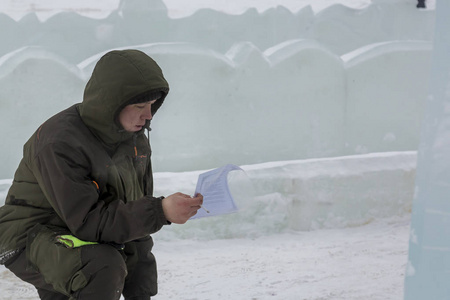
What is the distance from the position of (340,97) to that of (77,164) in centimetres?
280

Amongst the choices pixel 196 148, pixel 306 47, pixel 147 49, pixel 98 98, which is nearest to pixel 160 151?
pixel 196 148

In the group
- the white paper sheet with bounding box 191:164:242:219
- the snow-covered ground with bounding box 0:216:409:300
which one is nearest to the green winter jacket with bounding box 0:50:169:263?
the white paper sheet with bounding box 191:164:242:219

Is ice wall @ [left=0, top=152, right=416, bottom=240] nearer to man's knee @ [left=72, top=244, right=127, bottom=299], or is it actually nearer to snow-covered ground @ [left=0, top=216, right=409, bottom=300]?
snow-covered ground @ [left=0, top=216, right=409, bottom=300]

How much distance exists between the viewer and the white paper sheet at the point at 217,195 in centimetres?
191

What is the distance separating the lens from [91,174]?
1986 millimetres

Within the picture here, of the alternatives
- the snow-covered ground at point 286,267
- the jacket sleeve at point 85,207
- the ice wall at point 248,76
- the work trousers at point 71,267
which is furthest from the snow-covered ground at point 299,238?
the jacket sleeve at point 85,207

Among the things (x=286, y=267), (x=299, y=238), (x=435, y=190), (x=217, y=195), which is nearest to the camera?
(x=435, y=190)

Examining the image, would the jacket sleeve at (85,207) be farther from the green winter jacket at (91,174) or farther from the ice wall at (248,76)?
the ice wall at (248,76)

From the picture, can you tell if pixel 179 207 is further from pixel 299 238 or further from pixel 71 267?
pixel 299 238

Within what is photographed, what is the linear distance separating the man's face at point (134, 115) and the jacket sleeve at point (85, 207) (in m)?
0.19

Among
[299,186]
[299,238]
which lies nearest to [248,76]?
[299,186]

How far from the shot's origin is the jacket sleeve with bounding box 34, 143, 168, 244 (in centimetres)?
187

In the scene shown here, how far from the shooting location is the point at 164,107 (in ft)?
13.0

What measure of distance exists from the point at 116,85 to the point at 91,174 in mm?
294
